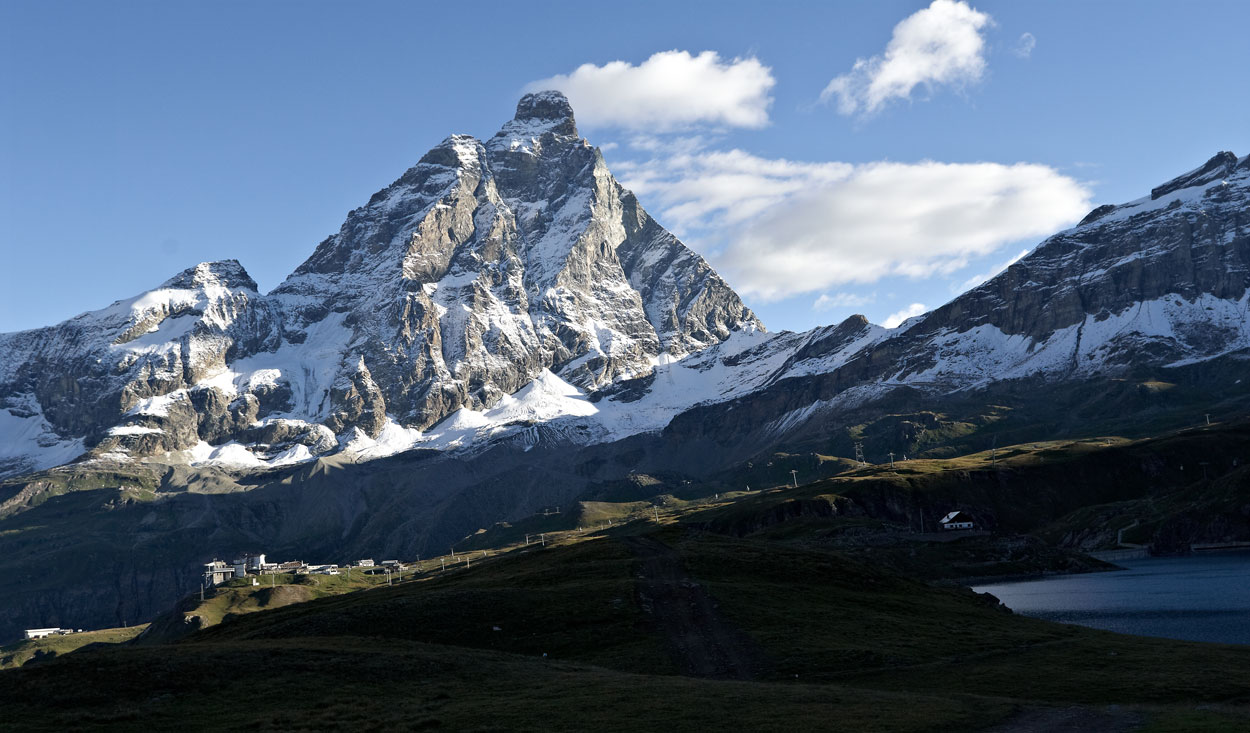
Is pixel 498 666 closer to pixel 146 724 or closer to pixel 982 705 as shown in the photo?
pixel 146 724

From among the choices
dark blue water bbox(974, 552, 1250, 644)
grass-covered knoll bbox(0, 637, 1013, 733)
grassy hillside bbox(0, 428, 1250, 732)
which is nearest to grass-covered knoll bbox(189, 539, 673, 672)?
grassy hillside bbox(0, 428, 1250, 732)

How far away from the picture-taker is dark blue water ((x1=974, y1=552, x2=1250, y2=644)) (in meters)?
110

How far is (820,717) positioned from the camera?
53438 mm

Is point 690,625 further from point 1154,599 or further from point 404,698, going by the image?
point 1154,599

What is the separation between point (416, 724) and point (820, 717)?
803 inches

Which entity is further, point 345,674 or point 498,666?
point 498,666

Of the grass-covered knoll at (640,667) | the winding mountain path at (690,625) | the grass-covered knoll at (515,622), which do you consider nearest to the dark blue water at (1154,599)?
the grass-covered knoll at (640,667)

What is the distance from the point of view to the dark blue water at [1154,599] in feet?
361

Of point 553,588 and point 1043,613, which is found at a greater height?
point 553,588

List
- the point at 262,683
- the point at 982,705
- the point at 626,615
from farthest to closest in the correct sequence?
the point at 626,615 < the point at 262,683 < the point at 982,705

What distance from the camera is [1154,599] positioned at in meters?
140

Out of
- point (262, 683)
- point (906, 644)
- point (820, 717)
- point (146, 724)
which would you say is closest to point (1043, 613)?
point (906, 644)

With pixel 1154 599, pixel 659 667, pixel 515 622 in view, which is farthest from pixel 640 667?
pixel 1154 599

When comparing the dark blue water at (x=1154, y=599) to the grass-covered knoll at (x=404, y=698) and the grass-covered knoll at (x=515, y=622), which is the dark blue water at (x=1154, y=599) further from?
the grass-covered knoll at (x=404, y=698)
